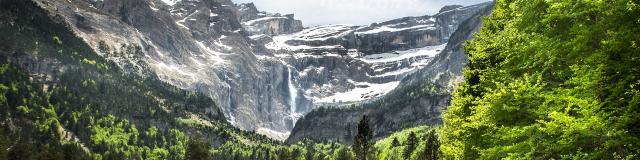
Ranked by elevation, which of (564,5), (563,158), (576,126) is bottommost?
(563,158)

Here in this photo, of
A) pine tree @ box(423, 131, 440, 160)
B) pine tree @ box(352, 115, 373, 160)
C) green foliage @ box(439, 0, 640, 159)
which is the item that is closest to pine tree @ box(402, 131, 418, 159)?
pine tree @ box(423, 131, 440, 160)

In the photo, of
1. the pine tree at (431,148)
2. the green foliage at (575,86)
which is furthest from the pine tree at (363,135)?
the green foliage at (575,86)

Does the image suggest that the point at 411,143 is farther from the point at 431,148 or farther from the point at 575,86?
the point at 575,86

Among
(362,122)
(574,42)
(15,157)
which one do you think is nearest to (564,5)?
(574,42)

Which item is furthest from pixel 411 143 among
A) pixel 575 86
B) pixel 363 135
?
pixel 575 86

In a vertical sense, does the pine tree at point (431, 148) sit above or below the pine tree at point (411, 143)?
above

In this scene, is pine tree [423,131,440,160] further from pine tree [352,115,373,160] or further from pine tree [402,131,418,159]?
pine tree [352,115,373,160]

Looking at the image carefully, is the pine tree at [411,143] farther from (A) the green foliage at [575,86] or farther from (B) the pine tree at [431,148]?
(A) the green foliage at [575,86]

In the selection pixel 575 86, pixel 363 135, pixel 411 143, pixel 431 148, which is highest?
pixel 575 86

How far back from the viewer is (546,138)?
620 inches

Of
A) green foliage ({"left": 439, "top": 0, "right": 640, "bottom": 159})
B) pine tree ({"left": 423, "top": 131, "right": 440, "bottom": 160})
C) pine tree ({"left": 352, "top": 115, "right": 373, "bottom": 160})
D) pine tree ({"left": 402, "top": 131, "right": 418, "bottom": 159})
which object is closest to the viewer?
green foliage ({"left": 439, "top": 0, "right": 640, "bottom": 159})

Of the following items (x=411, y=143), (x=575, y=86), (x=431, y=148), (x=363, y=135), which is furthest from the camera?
(x=411, y=143)

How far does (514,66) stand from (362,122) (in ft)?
188

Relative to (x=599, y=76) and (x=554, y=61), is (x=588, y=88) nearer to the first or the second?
(x=599, y=76)
